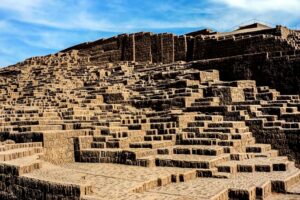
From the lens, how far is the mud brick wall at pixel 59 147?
10945 mm

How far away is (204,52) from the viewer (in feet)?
73.3

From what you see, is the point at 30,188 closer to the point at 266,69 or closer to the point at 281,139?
the point at 281,139

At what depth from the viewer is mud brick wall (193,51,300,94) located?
1566 centimetres

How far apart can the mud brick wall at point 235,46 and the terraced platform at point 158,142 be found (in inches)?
98.6

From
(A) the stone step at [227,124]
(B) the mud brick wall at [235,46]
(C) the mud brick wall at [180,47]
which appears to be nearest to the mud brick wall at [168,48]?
(C) the mud brick wall at [180,47]

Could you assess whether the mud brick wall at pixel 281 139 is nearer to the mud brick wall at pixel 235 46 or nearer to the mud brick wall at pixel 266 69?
the mud brick wall at pixel 266 69

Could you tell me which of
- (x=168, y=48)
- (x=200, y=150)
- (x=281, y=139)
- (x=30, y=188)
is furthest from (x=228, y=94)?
(x=168, y=48)

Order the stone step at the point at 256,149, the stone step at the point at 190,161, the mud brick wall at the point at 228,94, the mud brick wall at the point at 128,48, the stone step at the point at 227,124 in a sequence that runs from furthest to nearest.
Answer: the mud brick wall at the point at 128,48
the mud brick wall at the point at 228,94
the stone step at the point at 227,124
the stone step at the point at 256,149
the stone step at the point at 190,161

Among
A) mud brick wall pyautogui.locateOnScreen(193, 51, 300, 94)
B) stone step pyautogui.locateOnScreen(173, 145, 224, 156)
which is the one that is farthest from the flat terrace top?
mud brick wall pyautogui.locateOnScreen(193, 51, 300, 94)

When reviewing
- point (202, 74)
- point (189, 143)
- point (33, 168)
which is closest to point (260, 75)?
point (202, 74)

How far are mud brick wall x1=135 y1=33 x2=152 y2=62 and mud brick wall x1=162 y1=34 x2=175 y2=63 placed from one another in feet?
4.24

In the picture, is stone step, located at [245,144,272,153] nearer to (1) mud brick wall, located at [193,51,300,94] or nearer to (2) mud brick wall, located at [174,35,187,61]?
(1) mud brick wall, located at [193,51,300,94]

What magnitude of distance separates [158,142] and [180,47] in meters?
13.4

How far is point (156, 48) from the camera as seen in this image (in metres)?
25.0
